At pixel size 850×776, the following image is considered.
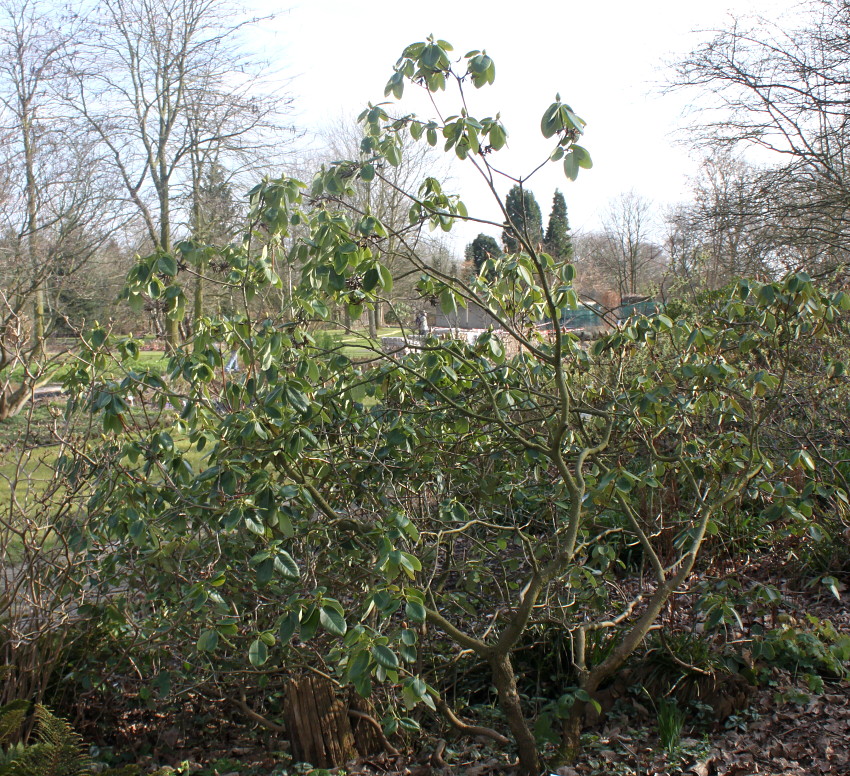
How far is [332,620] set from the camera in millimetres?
2139

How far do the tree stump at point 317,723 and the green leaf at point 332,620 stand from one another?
3.56 feet

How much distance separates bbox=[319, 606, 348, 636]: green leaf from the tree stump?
1.09m

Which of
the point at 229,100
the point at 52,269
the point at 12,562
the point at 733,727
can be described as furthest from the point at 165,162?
the point at 733,727

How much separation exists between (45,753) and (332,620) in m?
1.38

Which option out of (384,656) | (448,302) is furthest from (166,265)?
(384,656)

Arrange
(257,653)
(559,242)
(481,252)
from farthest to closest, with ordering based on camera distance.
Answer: (559,242) < (481,252) < (257,653)

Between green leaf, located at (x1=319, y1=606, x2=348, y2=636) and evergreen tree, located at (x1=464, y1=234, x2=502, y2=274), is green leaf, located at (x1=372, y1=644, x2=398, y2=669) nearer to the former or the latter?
green leaf, located at (x1=319, y1=606, x2=348, y2=636)

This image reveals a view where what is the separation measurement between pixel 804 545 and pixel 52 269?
10.3m

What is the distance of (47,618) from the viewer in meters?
3.39

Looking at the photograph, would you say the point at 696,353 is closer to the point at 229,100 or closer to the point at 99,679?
the point at 99,679

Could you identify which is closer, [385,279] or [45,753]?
[385,279]

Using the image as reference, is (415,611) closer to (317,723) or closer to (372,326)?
(317,723)

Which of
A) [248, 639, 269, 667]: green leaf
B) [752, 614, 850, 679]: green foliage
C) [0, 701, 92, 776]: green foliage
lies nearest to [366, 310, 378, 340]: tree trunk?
[248, 639, 269, 667]: green leaf

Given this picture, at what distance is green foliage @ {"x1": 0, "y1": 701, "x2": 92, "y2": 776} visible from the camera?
2586 mm
